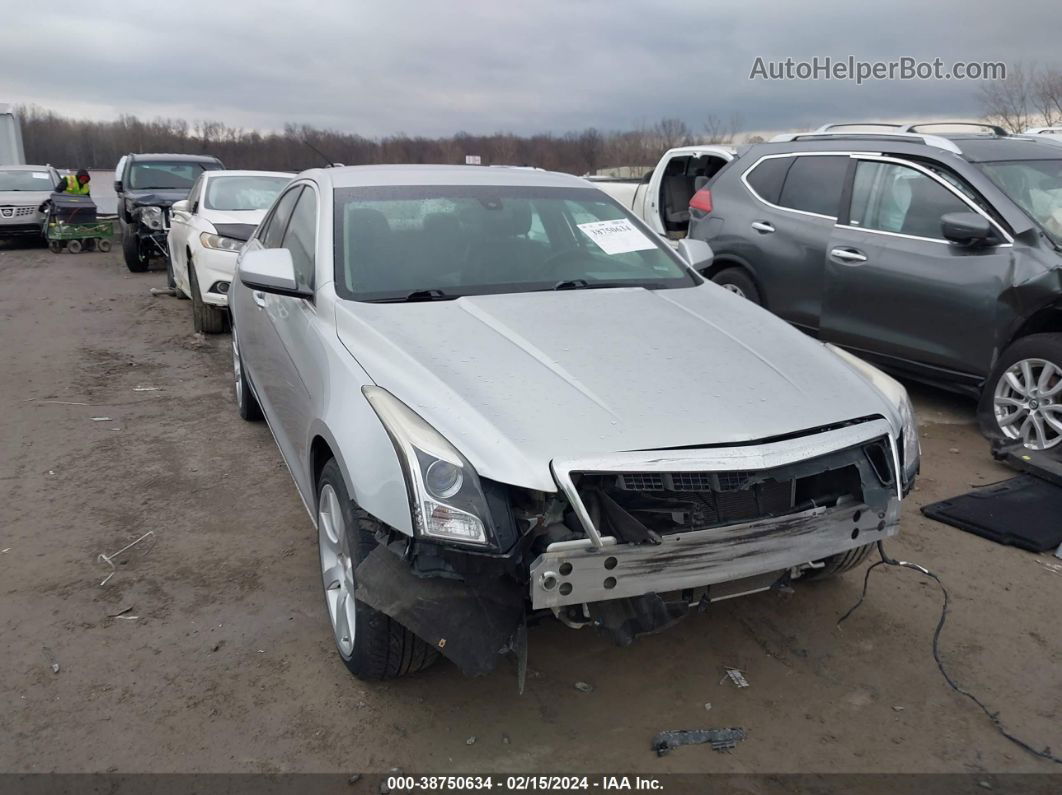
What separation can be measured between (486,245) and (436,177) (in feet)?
2.01

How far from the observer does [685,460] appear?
Result: 2471 millimetres

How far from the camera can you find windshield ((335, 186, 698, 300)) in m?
3.62

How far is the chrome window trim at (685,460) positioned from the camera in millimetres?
2391

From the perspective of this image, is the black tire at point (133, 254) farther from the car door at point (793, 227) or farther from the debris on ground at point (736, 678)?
the debris on ground at point (736, 678)

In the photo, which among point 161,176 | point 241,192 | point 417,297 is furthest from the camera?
point 161,176

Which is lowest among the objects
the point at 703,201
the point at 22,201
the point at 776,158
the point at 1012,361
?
the point at 22,201

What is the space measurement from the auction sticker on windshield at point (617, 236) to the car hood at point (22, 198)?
17823mm

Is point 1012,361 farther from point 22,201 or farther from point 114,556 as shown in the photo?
point 22,201

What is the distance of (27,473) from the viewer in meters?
4.98

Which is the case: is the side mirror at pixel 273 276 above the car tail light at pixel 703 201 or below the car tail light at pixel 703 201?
below

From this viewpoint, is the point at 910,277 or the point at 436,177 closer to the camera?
the point at 436,177

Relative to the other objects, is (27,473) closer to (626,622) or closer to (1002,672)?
(626,622)

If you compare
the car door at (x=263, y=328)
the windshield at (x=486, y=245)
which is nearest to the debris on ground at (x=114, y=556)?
the car door at (x=263, y=328)

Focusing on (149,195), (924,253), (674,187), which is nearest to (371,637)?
(924,253)
